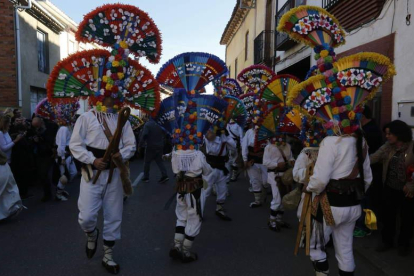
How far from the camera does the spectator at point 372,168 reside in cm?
497

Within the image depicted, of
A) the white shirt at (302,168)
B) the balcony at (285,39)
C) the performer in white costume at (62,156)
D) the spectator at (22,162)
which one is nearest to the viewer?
the white shirt at (302,168)

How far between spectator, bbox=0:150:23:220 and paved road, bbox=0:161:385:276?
0.60 feet

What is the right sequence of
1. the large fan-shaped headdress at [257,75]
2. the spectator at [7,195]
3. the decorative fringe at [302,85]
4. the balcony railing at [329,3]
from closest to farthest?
the decorative fringe at [302,85] → the spectator at [7,195] → the balcony railing at [329,3] → the large fan-shaped headdress at [257,75]

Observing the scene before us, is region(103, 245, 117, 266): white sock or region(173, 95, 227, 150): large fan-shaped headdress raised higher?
region(173, 95, 227, 150): large fan-shaped headdress

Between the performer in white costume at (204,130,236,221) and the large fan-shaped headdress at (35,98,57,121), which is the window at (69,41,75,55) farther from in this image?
the performer in white costume at (204,130,236,221)

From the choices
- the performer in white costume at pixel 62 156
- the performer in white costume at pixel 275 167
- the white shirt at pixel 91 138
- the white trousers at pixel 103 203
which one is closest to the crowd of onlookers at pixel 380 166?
the performer in white costume at pixel 62 156

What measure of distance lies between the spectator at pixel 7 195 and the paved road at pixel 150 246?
18cm

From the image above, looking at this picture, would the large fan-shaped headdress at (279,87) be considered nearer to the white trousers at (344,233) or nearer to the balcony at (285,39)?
the white trousers at (344,233)

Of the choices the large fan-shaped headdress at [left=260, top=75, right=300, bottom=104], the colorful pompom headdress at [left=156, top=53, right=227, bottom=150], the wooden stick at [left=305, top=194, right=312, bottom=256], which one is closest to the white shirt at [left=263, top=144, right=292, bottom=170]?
the large fan-shaped headdress at [left=260, top=75, right=300, bottom=104]

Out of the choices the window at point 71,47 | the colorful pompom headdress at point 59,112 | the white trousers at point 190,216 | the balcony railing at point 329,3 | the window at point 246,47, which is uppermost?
the window at point 246,47

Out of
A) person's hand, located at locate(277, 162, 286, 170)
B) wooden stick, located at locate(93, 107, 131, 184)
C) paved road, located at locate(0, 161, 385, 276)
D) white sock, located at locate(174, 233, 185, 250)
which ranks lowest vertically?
paved road, located at locate(0, 161, 385, 276)

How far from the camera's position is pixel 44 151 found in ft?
22.9

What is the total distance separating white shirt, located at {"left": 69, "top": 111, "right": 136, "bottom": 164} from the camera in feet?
12.4

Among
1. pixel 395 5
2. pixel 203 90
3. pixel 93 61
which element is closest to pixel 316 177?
pixel 203 90
